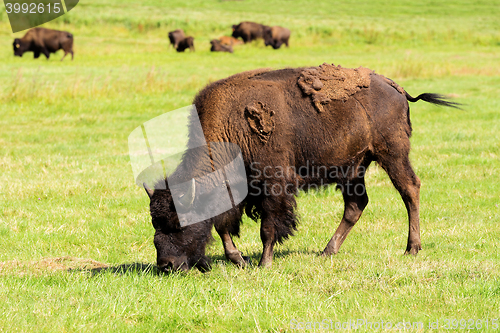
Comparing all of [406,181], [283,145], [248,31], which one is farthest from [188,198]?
[248,31]

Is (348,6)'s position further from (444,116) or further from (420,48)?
(444,116)

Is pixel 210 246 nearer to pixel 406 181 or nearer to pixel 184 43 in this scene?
pixel 406 181

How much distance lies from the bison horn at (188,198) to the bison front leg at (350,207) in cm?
192

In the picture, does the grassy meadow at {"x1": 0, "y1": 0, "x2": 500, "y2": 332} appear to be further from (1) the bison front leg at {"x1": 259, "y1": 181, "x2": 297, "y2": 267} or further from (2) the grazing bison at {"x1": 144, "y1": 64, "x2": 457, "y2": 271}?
(2) the grazing bison at {"x1": 144, "y1": 64, "x2": 457, "y2": 271}

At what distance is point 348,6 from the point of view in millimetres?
65125

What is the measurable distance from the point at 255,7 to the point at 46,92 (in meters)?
53.2

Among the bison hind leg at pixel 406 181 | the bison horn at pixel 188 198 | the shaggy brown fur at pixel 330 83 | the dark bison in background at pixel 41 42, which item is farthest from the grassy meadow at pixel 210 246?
the dark bison in background at pixel 41 42

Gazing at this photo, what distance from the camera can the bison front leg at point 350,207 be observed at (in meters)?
5.88

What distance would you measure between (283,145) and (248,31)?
40.5 m

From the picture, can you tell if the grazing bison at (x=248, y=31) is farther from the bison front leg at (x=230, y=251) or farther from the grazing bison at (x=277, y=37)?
the bison front leg at (x=230, y=251)

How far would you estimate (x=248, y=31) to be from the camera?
44031 millimetres

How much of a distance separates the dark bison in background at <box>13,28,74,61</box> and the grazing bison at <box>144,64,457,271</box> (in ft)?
93.8

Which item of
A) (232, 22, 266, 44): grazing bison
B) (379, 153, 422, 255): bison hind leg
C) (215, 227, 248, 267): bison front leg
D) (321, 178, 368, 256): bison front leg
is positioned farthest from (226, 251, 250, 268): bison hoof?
(232, 22, 266, 44): grazing bison

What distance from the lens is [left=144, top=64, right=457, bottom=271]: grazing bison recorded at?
4746 mm
